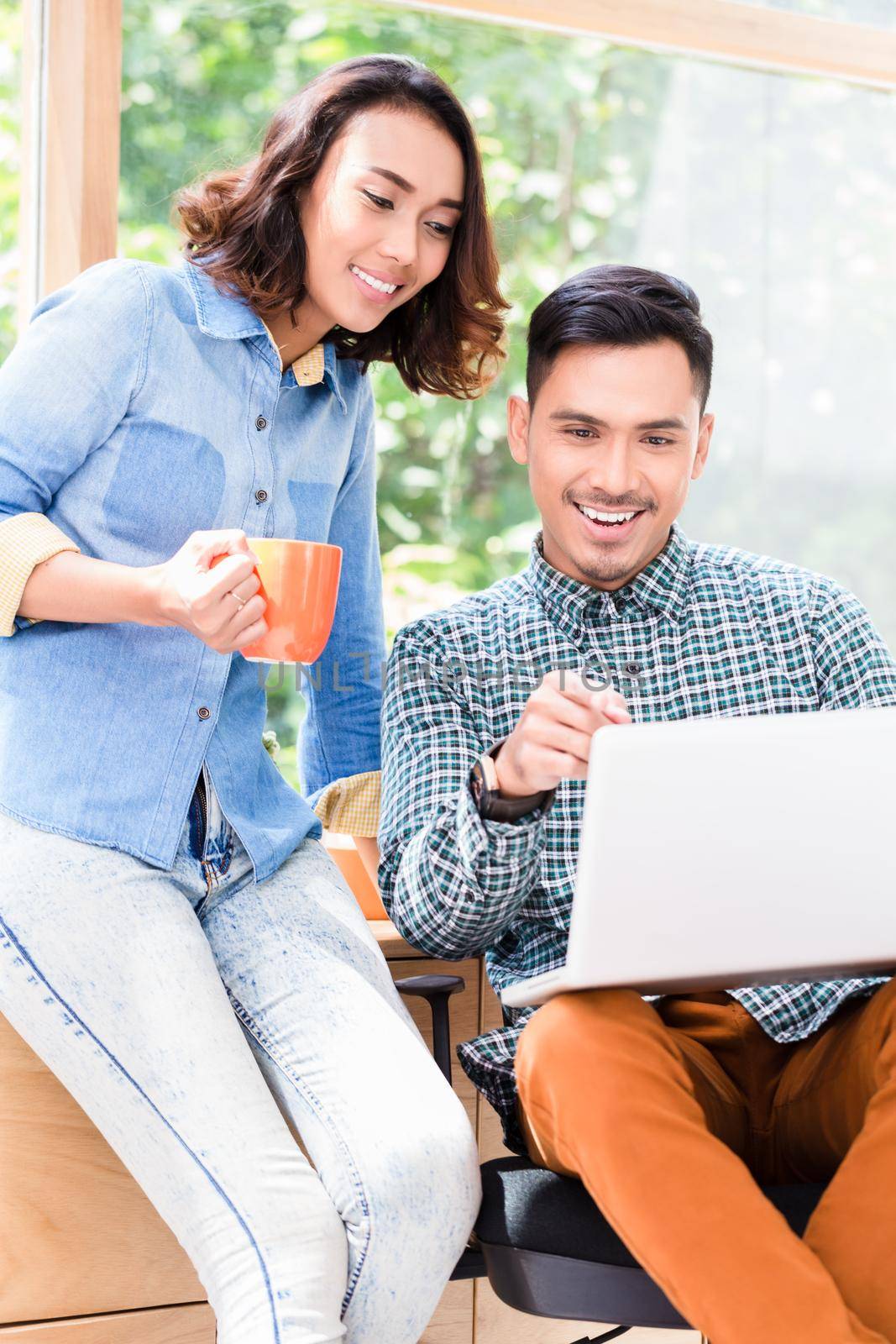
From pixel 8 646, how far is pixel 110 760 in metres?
0.15

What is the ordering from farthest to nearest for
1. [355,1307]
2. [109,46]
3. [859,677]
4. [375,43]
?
[375,43]
[109,46]
[859,677]
[355,1307]

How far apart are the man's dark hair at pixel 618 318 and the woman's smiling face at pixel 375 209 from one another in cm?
19

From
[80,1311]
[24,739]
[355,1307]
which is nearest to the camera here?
[355,1307]

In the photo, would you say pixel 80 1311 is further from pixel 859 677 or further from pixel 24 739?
pixel 859 677

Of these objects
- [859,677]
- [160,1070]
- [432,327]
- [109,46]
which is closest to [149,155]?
[109,46]

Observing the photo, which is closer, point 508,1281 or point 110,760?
point 508,1281

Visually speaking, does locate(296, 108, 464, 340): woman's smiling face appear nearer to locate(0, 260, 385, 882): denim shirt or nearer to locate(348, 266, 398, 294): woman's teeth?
locate(348, 266, 398, 294): woman's teeth

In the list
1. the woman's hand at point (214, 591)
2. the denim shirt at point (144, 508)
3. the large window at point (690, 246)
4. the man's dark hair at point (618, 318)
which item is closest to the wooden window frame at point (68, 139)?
the large window at point (690, 246)

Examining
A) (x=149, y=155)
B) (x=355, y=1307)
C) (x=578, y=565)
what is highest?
(x=149, y=155)

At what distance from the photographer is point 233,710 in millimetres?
1394

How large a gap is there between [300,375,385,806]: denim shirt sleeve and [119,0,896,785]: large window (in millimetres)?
480

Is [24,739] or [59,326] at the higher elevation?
[59,326]

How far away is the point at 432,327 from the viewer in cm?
163

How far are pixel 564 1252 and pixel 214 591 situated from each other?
623 mm
